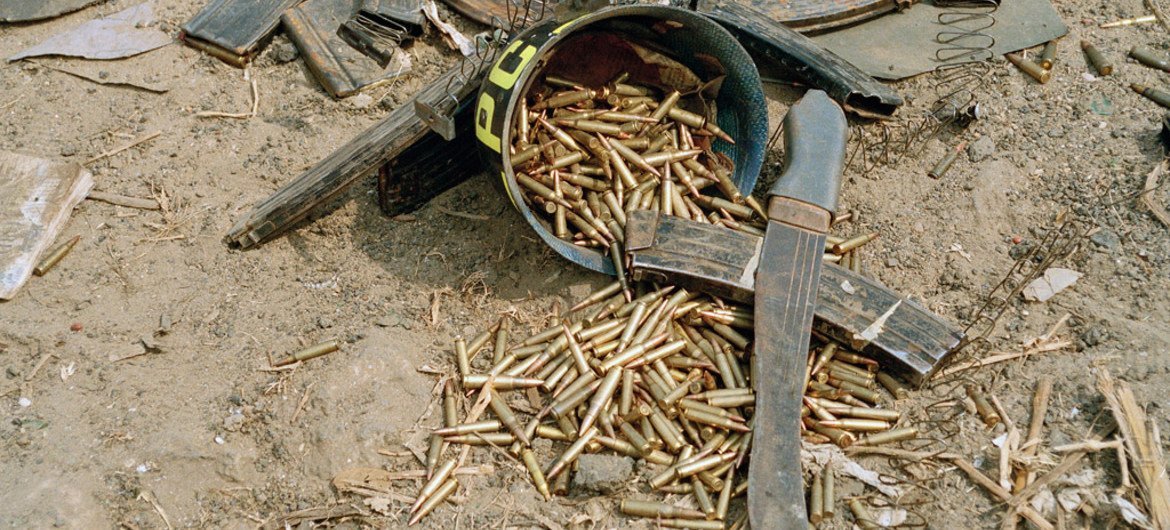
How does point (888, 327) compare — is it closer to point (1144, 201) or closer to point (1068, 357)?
point (1068, 357)

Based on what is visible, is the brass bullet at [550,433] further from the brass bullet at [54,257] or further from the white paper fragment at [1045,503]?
the brass bullet at [54,257]

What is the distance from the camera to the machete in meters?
4.09

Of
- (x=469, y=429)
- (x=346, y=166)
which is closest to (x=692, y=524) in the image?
(x=469, y=429)

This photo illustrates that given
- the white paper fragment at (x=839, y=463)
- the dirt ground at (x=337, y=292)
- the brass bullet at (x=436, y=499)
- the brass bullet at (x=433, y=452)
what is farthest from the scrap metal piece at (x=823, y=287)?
the brass bullet at (x=436, y=499)

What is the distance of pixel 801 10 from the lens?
254 inches

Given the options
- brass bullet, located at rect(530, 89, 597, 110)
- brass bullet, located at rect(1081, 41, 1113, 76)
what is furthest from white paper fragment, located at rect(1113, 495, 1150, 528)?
brass bullet, located at rect(1081, 41, 1113, 76)

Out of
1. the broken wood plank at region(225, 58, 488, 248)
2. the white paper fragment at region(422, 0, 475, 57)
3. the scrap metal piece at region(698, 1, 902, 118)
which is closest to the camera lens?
the broken wood plank at region(225, 58, 488, 248)

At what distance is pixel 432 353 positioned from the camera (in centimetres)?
480

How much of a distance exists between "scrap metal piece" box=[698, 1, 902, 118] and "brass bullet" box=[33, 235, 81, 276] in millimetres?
4136

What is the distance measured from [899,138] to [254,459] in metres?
4.46

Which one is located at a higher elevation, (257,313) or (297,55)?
(297,55)

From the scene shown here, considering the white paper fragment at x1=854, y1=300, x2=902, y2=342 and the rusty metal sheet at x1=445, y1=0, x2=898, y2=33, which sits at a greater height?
the rusty metal sheet at x1=445, y1=0, x2=898, y2=33

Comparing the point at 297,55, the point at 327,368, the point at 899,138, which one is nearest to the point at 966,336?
the point at 899,138

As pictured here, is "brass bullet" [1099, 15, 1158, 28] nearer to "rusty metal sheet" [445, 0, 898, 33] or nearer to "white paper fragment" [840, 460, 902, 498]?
"rusty metal sheet" [445, 0, 898, 33]
